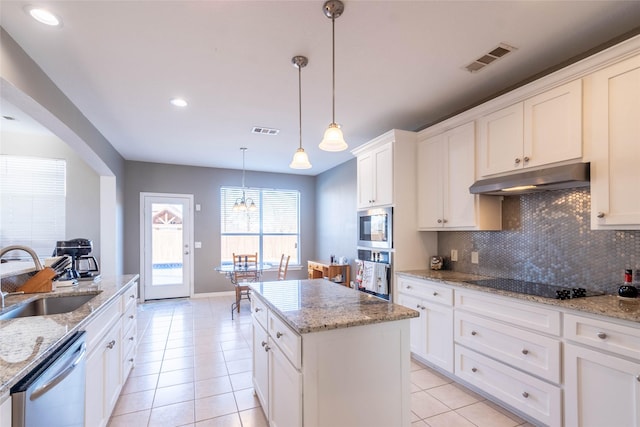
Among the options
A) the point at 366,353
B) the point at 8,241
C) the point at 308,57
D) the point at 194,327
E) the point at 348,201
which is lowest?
the point at 194,327

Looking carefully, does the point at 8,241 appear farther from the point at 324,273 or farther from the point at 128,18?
the point at 324,273

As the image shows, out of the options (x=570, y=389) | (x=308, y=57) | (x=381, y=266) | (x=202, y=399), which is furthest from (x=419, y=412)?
(x=308, y=57)

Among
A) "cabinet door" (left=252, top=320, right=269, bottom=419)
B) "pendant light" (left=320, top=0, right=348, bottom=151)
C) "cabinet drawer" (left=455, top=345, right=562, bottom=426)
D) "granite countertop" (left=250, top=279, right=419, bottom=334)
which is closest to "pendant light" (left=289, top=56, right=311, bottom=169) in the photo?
"pendant light" (left=320, top=0, right=348, bottom=151)

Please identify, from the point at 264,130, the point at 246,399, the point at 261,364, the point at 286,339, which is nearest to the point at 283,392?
the point at 286,339

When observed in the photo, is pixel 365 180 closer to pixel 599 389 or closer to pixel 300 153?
pixel 300 153

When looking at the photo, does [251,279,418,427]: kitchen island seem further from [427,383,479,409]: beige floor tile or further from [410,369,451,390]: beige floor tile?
[410,369,451,390]: beige floor tile

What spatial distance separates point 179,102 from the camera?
304 centimetres

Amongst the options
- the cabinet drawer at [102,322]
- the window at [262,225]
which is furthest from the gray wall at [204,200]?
the cabinet drawer at [102,322]

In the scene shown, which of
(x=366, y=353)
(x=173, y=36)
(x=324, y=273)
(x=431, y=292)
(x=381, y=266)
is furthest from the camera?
(x=324, y=273)

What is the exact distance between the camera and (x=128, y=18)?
6.02 ft

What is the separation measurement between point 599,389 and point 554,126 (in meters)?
1.65

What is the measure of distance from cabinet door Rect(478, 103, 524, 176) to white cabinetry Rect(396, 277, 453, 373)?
1124 millimetres

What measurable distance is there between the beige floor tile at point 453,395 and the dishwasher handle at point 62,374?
2451 mm

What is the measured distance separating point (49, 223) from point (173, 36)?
4.02 m
